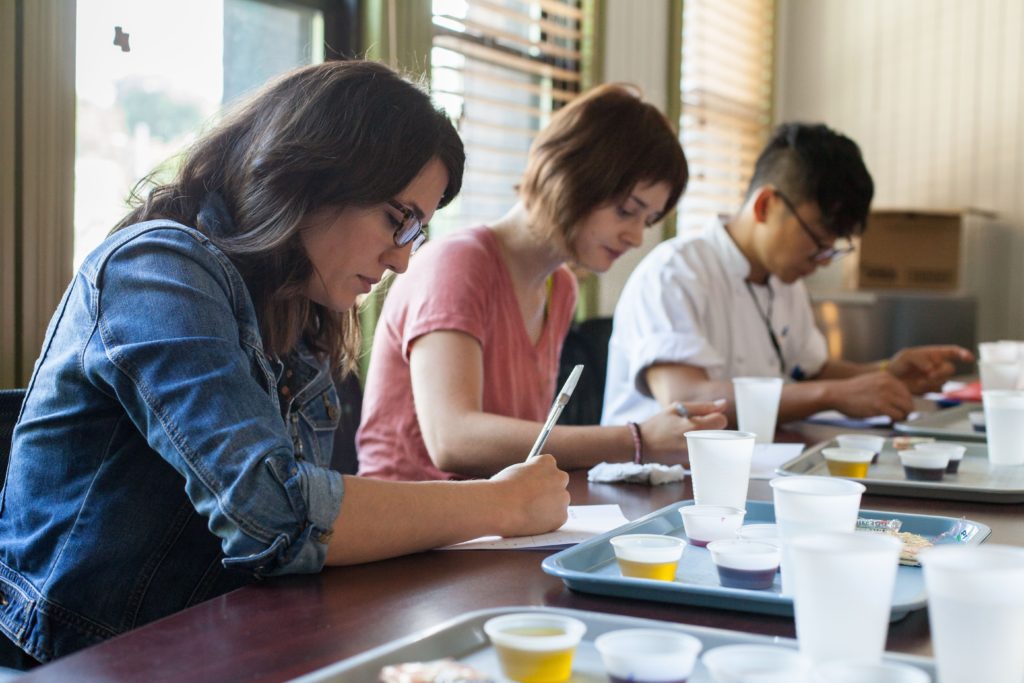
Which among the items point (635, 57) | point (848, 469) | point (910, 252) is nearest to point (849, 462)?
point (848, 469)

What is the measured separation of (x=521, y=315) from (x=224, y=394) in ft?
3.46

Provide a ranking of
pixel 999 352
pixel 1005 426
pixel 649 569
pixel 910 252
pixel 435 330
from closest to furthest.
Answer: pixel 649 569, pixel 1005 426, pixel 435 330, pixel 999 352, pixel 910 252

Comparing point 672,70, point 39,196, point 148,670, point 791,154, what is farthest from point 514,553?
point 672,70

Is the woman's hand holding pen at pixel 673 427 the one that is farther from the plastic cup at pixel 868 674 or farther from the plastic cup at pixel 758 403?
the plastic cup at pixel 868 674

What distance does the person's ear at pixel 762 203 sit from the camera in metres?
2.63

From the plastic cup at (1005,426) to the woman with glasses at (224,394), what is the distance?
76 centimetres

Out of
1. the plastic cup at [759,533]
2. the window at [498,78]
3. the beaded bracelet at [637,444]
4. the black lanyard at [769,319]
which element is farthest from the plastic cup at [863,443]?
the window at [498,78]

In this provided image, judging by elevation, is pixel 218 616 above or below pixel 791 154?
below

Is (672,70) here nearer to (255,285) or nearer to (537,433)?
(537,433)

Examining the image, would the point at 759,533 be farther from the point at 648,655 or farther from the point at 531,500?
the point at 648,655

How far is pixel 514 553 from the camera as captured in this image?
42.9 inches

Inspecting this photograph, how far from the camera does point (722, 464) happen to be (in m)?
1.21

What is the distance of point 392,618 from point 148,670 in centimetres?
20

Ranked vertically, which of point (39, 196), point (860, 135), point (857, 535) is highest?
point (860, 135)
